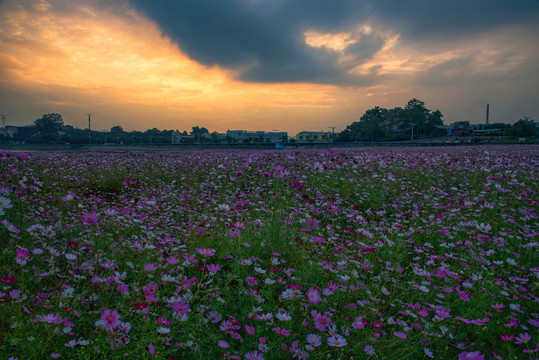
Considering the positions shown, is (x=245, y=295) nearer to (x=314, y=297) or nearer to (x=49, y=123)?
(x=314, y=297)

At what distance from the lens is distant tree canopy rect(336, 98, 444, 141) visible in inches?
2907

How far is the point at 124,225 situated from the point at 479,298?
3.44 meters

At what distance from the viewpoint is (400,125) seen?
80.3 m

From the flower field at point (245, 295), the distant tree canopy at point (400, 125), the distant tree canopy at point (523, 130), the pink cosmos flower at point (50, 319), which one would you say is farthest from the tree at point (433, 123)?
the pink cosmos flower at point (50, 319)

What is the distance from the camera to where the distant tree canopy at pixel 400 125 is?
2907 inches

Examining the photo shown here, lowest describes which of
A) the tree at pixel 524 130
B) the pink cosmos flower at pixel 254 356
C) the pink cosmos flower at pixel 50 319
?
the pink cosmos flower at pixel 254 356

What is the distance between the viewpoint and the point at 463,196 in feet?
17.4

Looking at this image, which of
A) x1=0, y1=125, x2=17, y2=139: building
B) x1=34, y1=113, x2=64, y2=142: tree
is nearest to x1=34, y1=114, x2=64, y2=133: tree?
x1=34, y1=113, x2=64, y2=142: tree

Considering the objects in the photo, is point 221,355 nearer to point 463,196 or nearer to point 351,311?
point 351,311

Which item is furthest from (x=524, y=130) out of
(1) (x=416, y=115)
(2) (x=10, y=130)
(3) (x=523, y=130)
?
(2) (x=10, y=130)

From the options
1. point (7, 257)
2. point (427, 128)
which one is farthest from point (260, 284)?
point (427, 128)

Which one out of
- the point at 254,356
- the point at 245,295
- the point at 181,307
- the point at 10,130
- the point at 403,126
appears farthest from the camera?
the point at 10,130

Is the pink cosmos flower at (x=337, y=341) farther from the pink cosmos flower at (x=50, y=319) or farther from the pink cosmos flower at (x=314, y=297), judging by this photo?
the pink cosmos flower at (x=50, y=319)

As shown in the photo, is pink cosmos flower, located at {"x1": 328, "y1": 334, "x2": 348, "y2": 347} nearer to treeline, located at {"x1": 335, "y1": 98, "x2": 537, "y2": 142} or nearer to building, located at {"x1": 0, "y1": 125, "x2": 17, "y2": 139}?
treeline, located at {"x1": 335, "y1": 98, "x2": 537, "y2": 142}
